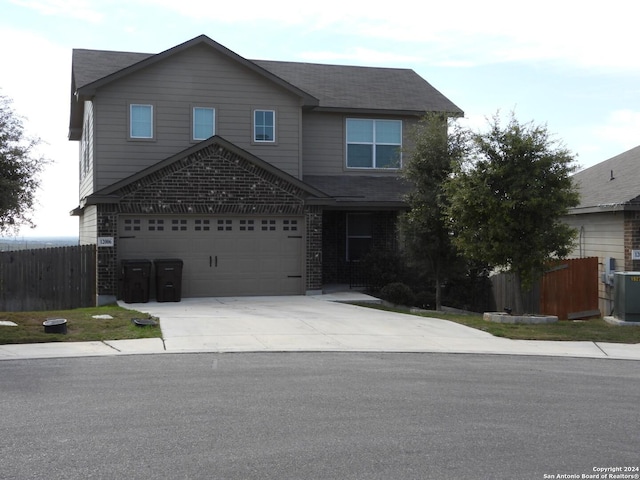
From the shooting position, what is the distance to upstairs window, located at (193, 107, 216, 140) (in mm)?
21594

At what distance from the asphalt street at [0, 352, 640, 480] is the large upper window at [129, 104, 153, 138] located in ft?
39.2

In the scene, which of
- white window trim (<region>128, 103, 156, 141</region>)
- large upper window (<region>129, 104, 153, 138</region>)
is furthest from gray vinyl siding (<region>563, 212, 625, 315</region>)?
large upper window (<region>129, 104, 153, 138</region>)

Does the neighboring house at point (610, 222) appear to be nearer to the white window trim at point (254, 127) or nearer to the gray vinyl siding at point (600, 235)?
the gray vinyl siding at point (600, 235)

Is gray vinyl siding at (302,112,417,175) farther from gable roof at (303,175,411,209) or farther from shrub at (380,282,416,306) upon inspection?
shrub at (380,282,416,306)

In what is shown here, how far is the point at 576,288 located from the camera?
19719mm

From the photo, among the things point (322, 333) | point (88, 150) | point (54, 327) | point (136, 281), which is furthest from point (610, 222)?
point (88, 150)

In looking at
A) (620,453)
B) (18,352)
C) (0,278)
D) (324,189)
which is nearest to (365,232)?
(324,189)

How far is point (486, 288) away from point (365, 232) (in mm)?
4335

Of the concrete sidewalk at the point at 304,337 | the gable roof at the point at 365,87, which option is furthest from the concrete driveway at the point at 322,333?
the gable roof at the point at 365,87

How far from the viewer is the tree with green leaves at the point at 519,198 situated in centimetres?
1542

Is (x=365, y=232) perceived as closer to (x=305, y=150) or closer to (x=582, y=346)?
(x=305, y=150)

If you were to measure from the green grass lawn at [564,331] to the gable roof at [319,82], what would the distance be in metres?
9.68

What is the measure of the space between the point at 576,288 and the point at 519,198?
5.69 m

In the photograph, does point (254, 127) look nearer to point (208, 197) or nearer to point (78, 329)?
point (208, 197)
